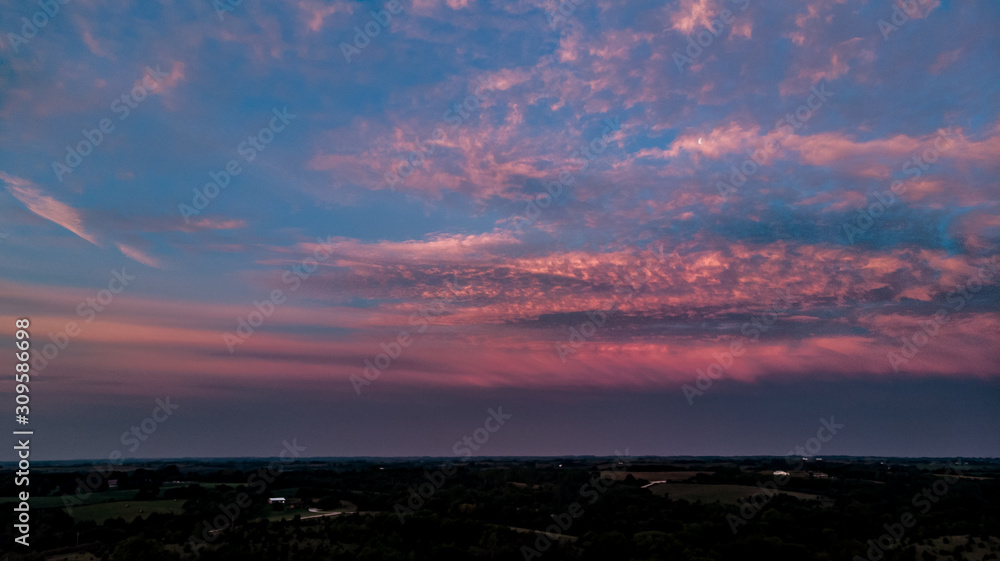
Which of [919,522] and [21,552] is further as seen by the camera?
[919,522]

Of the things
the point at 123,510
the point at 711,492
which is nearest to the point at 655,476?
the point at 711,492

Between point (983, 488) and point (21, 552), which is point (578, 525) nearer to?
point (21, 552)

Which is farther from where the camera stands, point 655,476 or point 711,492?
point 655,476

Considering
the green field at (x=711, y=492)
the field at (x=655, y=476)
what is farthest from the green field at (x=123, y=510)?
the field at (x=655, y=476)

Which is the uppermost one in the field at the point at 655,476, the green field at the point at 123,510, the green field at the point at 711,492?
the field at the point at 655,476

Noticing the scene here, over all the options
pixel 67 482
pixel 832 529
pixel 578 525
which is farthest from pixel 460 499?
pixel 67 482

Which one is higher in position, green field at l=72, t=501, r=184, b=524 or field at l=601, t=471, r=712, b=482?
field at l=601, t=471, r=712, b=482

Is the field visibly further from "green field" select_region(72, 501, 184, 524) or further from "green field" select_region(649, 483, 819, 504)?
"green field" select_region(72, 501, 184, 524)

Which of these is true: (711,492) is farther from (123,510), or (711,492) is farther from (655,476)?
(123,510)

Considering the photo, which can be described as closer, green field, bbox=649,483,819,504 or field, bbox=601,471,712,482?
green field, bbox=649,483,819,504

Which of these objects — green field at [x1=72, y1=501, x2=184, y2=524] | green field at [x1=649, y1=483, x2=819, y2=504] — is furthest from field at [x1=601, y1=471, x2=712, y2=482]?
green field at [x1=72, y1=501, x2=184, y2=524]

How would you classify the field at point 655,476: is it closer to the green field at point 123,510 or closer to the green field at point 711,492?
the green field at point 711,492
